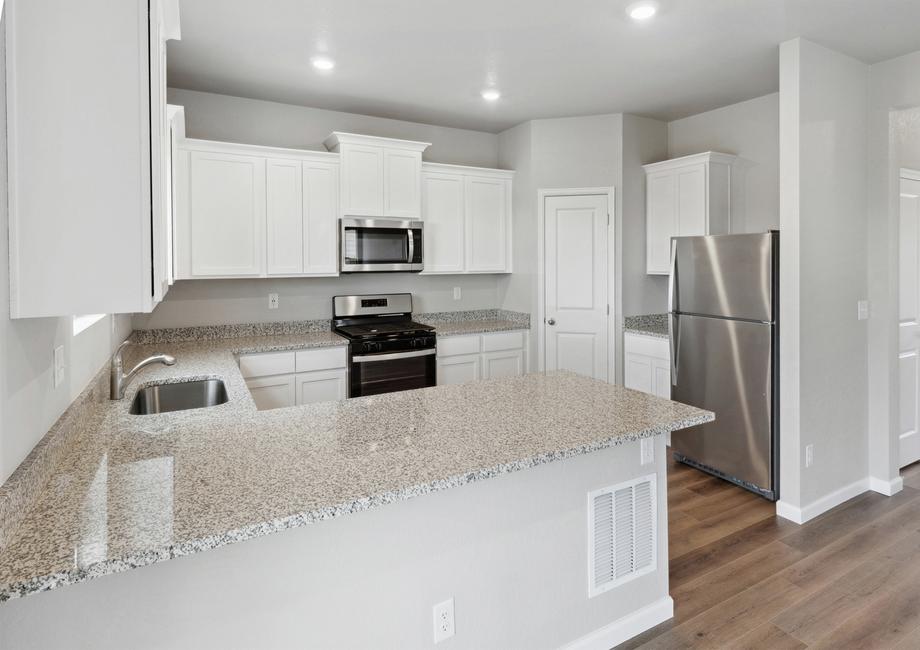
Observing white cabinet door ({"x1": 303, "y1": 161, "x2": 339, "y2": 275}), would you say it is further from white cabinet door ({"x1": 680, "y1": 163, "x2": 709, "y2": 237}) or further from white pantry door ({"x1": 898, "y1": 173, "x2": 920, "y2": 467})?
white pantry door ({"x1": 898, "y1": 173, "x2": 920, "y2": 467})

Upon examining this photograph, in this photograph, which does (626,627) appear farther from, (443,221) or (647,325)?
(443,221)

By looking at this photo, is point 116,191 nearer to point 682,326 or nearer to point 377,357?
point 377,357

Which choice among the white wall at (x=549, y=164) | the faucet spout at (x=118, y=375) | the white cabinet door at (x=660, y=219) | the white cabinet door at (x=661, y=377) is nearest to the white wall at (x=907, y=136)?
the white cabinet door at (x=660, y=219)

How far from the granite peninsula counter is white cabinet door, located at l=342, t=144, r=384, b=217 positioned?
2040 millimetres

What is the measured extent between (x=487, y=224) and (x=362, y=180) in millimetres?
1225

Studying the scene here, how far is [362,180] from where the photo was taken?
405 centimetres

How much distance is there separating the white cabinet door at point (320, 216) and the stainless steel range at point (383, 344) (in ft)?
1.40

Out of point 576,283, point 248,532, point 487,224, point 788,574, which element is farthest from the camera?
point 487,224

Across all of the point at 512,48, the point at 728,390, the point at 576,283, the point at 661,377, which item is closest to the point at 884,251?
the point at 728,390

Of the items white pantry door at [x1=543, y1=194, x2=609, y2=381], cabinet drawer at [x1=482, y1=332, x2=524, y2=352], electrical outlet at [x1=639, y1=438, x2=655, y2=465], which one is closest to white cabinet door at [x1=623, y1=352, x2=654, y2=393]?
white pantry door at [x1=543, y1=194, x2=609, y2=381]

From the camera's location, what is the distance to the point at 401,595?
5.10 ft

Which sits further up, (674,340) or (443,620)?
(674,340)

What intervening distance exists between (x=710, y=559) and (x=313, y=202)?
3.34m

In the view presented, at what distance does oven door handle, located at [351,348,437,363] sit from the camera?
12.6 ft
